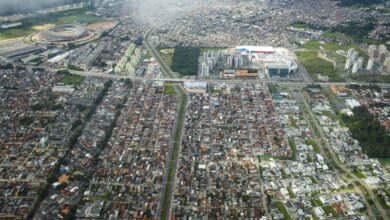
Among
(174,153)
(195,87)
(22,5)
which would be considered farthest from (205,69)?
(22,5)

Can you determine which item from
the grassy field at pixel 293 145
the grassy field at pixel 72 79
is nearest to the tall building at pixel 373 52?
the grassy field at pixel 293 145

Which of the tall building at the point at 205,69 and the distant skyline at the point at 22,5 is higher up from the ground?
the distant skyline at the point at 22,5

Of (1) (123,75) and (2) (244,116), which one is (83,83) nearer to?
(1) (123,75)

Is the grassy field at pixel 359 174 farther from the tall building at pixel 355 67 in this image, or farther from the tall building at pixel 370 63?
the tall building at pixel 370 63

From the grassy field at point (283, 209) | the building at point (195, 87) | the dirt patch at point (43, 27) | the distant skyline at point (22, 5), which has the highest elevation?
the distant skyline at point (22, 5)

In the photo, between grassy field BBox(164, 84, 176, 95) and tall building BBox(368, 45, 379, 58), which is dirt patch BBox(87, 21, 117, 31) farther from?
tall building BBox(368, 45, 379, 58)

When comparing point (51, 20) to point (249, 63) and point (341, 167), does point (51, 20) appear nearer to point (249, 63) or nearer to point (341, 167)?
point (249, 63)

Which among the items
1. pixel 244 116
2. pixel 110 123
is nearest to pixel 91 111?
pixel 110 123

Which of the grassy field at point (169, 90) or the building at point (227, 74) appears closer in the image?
the grassy field at point (169, 90)
